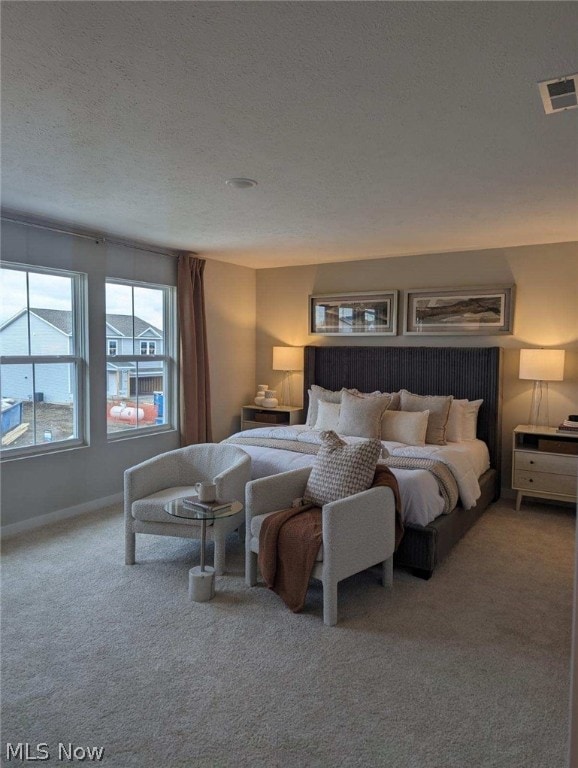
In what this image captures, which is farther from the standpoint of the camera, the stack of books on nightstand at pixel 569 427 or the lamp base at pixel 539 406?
the lamp base at pixel 539 406

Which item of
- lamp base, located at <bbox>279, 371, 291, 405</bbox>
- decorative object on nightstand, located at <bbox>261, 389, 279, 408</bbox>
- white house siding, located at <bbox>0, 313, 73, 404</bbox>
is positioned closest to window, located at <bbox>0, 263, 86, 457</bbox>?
white house siding, located at <bbox>0, 313, 73, 404</bbox>

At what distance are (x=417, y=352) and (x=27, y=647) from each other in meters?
4.24

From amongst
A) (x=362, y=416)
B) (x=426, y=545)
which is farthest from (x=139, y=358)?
A: (x=426, y=545)

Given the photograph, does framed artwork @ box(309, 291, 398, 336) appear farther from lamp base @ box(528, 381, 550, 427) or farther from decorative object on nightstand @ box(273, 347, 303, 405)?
lamp base @ box(528, 381, 550, 427)

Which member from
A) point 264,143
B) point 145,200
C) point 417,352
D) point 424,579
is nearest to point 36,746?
point 424,579

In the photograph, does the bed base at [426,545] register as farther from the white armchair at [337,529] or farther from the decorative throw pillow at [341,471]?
the decorative throw pillow at [341,471]

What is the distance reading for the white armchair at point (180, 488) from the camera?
10.8 ft

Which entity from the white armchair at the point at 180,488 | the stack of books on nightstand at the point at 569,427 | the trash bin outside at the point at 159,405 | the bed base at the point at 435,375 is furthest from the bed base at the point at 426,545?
the trash bin outside at the point at 159,405

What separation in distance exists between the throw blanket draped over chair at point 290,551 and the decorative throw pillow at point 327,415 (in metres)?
1.90

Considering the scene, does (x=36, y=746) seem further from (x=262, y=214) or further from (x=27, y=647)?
(x=262, y=214)

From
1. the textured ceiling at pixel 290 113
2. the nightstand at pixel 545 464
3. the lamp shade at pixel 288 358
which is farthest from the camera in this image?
the lamp shade at pixel 288 358

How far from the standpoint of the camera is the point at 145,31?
169 centimetres

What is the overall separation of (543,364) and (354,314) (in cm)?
208

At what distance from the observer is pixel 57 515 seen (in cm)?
434
